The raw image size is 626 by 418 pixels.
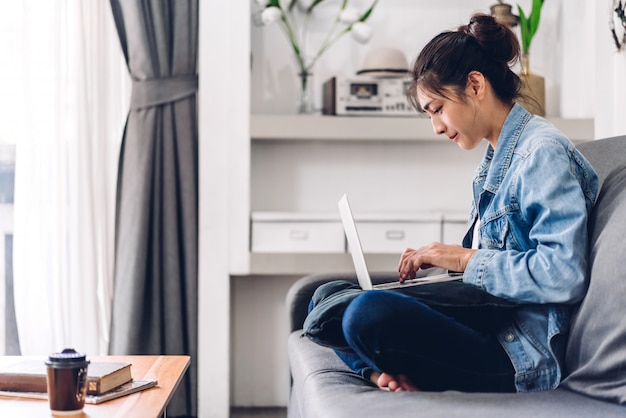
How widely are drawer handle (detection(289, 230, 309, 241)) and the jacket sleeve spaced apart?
55.3 inches

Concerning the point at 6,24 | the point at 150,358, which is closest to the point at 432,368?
the point at 150,358

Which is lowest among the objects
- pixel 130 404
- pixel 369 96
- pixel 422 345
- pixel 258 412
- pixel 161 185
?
pixel 258 412

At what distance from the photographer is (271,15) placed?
2.81m

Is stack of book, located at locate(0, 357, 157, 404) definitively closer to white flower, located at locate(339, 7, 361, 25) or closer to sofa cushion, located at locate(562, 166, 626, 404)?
sofa cushion, located at locate(562, 166, 626, 404)

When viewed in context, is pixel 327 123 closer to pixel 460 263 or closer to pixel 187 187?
pixel 187 187

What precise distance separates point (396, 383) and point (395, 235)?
4.85 ft

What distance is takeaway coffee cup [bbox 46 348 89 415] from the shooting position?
126cm

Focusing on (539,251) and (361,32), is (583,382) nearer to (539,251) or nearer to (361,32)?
(539,251)

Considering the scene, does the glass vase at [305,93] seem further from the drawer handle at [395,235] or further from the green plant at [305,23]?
the drawer handle at [395,235]

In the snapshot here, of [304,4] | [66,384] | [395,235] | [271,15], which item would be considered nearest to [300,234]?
[395,235]

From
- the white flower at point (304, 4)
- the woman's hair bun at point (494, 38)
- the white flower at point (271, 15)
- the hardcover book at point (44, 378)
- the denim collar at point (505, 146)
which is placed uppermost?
the white flower at point (304, 4)

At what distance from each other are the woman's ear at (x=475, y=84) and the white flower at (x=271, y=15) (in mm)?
1409

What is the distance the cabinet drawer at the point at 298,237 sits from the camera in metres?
2.79

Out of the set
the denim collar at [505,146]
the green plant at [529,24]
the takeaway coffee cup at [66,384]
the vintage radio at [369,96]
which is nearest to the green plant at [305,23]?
the vintage radio at [369,96]
